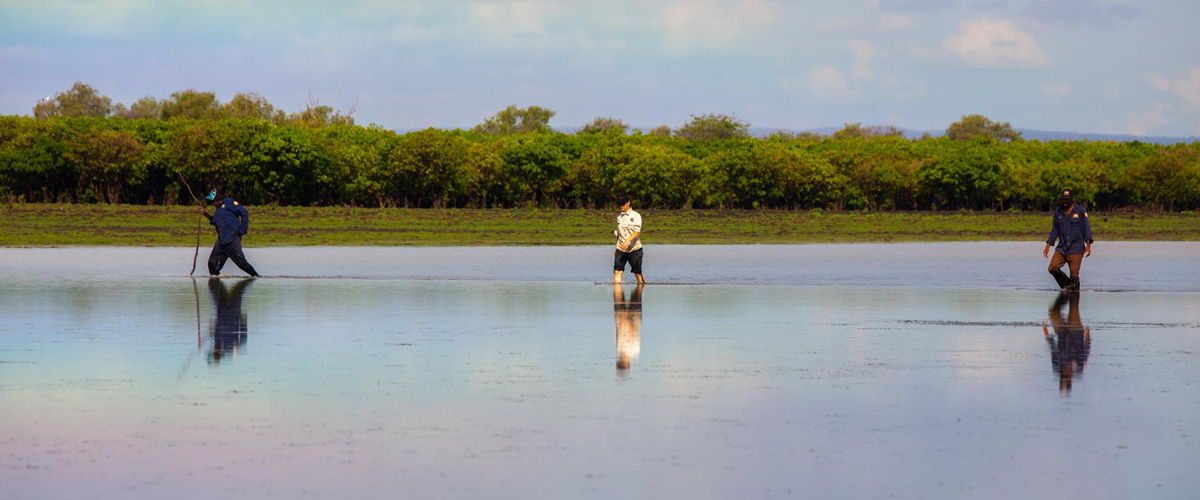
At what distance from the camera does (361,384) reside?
9.83m

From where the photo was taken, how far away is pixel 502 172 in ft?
266

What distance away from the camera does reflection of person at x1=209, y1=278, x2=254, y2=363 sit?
39.4 ft

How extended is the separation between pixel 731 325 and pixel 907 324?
6.35ft

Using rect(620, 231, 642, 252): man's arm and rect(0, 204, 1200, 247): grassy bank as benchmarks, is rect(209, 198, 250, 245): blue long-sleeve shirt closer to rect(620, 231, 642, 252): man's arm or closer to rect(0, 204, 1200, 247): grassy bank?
rect(620, 231, 642, 252): man's arm

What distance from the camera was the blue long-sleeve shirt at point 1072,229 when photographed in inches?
795

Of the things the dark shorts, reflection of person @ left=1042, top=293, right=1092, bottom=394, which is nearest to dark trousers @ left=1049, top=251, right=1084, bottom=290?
reflection of person @ left=1042, top=293, right=1092, bottom=394

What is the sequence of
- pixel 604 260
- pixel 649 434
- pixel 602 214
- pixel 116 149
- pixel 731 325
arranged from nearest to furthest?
pixel 649 434
pixel 731 325
pixel 604 260
pixel 602 214
pixel 116 149

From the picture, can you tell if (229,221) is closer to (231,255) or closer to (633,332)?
(231,255)

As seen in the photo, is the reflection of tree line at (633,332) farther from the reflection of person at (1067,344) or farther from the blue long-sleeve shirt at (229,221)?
the blue long-sleeve shirt at (229,221)

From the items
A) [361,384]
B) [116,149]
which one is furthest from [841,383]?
[116,149]

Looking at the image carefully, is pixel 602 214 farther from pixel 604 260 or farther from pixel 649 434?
pixel 649 434

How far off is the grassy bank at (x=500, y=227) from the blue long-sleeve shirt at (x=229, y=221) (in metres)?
19.1

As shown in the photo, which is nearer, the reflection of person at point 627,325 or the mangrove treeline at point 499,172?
the reflection of person at point 627,325

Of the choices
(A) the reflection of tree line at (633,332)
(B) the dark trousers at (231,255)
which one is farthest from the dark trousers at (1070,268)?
(B) the dark trousers at (231,255)
